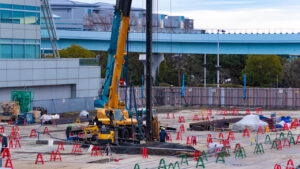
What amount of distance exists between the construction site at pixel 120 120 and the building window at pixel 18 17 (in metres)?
0.11

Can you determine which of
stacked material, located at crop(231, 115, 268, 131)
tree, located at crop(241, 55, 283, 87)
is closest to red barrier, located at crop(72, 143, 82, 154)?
stacked material, located at crop(231, 115, 268, 131)

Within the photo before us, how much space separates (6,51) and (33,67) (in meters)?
3.31

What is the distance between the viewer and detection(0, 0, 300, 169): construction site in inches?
1273

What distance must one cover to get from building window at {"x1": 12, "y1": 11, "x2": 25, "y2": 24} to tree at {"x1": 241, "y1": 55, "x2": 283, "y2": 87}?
165ft

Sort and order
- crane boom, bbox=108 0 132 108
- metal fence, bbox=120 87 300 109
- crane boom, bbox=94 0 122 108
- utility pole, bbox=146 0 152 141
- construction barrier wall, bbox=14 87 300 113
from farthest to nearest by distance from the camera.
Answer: metal fence, bbox=120 87 300 109 → construction barrier wall, bbox=14 87 300 113 → crane boom, bbox=94 0 122 108 → crane boom, bbox=108 0 132 108 → utility pole, bbox=146 0 152 141

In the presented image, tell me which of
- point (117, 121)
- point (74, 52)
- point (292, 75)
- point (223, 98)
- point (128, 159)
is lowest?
point (128, 159)

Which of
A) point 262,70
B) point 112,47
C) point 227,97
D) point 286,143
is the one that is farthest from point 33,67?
point 262,70

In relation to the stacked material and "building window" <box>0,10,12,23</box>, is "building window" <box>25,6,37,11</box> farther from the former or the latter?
the stacked material

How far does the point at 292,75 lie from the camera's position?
107875 millimetres

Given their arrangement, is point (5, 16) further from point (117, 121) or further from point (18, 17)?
point (117, 121)

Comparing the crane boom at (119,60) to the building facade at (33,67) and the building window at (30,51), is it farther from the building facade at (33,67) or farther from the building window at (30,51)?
the building window at (30,51)

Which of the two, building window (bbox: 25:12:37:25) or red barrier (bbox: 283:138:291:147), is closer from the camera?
red barrier (bbox: 283:138:291:147)

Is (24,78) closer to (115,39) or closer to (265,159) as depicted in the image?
(115,39)

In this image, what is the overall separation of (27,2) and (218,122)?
2566cm
